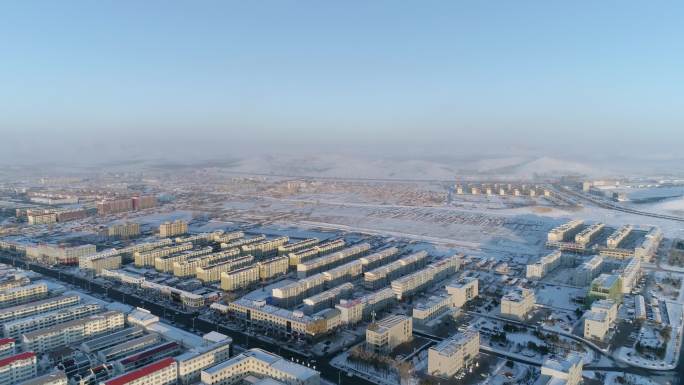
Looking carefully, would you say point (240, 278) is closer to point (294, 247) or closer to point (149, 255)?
point (294, 247)

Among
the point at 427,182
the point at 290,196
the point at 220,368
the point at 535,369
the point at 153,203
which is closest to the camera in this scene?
the point at 220,368

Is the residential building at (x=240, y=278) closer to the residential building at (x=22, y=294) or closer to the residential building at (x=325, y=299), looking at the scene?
the residential building at (x=325, y=299)

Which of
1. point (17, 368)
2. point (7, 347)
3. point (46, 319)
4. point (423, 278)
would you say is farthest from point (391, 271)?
point (7, 347)

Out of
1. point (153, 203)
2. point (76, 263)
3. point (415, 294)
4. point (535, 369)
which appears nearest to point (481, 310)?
point (415, 294)

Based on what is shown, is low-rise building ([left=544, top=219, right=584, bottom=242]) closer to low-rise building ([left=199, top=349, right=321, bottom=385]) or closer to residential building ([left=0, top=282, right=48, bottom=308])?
low-rise building ([left=199, top=349, right=321, bottom=385])

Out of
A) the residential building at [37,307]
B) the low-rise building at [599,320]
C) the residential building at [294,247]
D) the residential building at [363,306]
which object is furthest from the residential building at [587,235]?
the residential building at [37,307]

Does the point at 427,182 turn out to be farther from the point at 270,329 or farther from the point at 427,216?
the point at 270,329
